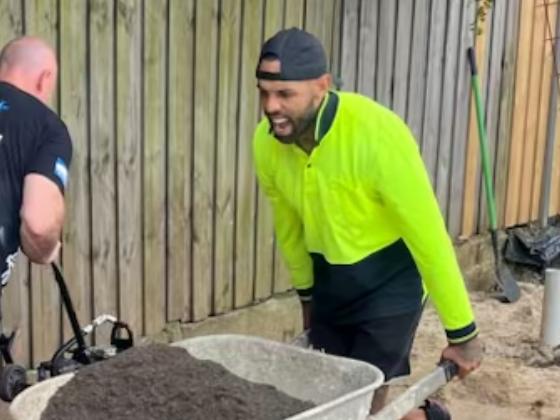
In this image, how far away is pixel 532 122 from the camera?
8.88 metres

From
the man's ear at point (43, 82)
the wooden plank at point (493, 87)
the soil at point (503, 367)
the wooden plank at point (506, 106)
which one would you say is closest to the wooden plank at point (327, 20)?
the soil at point (503, 367)

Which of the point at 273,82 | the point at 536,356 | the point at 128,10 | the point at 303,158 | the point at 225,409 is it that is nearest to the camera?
the point at 225,409

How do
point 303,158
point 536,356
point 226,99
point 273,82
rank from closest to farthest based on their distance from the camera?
point 273,82 → point 303,158 → point 226,99 → point 536,356

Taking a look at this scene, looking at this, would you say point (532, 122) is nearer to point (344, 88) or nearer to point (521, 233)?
point (521, 233)

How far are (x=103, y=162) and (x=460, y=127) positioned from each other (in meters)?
3.59

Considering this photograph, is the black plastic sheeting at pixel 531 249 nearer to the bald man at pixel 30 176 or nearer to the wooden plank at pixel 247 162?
the wooden plank at pixel 247 162

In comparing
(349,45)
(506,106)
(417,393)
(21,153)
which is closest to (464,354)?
(417,393)

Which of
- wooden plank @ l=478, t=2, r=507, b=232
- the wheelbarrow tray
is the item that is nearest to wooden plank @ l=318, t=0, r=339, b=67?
wooden plank @ l=478, t=2, r=507, b=232

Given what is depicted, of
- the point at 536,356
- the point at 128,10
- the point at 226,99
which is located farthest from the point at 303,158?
the point at 536,356

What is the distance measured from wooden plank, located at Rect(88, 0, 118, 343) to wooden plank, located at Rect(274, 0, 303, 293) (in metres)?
1.26

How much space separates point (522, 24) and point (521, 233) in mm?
1737

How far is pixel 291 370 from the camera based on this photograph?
124 inches

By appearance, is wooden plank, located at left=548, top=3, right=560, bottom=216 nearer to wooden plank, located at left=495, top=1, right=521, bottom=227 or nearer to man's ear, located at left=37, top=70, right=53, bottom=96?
wooden plank, located at left=495, top=1, right=521, bottom=227

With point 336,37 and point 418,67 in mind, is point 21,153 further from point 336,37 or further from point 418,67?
point 418,67
